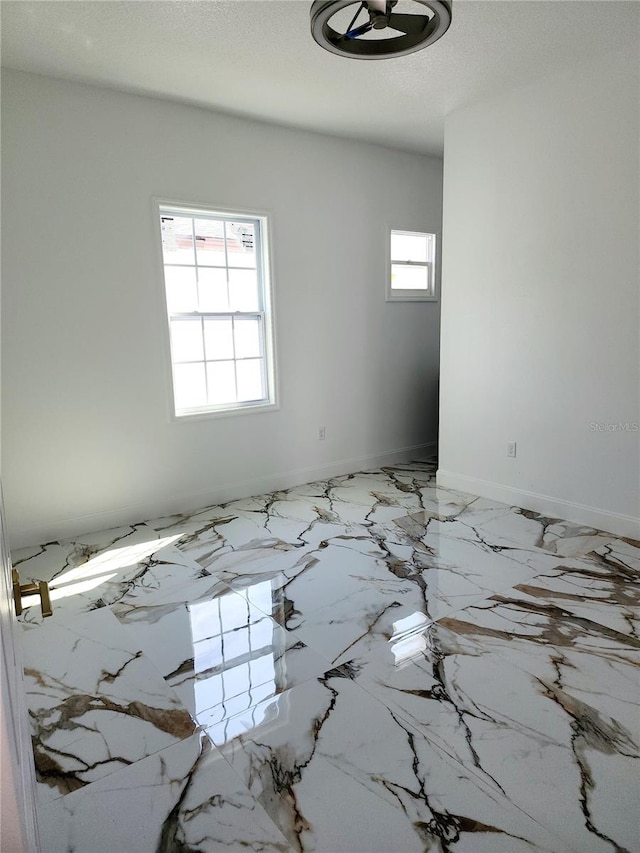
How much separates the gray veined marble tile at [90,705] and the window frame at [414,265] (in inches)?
147

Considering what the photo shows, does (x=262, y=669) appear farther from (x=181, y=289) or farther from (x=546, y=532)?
(x=181, y=289)

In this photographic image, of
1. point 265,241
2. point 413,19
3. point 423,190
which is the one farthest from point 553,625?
point 423,190

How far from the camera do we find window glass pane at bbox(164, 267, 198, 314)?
396 centimetres

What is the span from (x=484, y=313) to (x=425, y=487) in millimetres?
1446

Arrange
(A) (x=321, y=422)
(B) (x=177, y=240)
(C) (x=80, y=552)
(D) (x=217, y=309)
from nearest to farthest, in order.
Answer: (C) (x=80, y=552) → (B) (x=177, y=240) → (D) (x=217, y=309) → (A) (x=321, y=422)

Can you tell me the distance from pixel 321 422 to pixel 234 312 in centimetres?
121

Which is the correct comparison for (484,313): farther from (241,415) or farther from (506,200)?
(241,415)

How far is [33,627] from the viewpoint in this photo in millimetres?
2559

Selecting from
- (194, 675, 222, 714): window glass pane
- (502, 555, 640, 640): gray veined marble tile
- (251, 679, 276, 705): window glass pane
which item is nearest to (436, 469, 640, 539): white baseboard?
(502, 555, 640, 640): gray veined marble tile

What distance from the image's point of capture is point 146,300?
3785 millimetres

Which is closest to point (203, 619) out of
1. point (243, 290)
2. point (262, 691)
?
point (262, 691)

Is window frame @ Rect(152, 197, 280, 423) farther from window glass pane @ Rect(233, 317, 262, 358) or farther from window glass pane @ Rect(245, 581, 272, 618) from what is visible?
window glass pane @ Rect(245, 581, 272, 618)

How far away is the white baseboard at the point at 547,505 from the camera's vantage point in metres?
3.43

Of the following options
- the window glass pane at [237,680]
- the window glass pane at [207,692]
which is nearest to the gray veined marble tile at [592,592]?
the window glass pane at [237,680]
